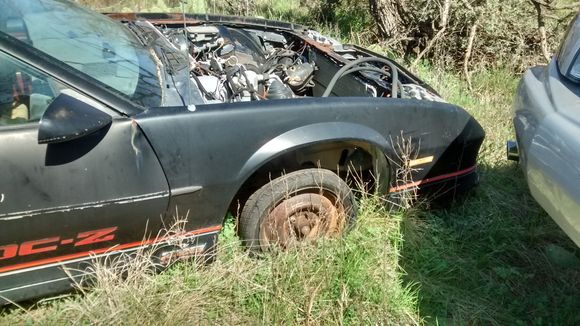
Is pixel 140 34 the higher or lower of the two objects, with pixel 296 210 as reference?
higher

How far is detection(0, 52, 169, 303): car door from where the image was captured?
186 cm

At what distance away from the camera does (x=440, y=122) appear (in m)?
2.78

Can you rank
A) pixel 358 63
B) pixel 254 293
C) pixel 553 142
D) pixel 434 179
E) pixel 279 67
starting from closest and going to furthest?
1. pixel 553 142
2. pixel 254 293
3. pixel 434 179
4. pixel 358 63
5. pixel 279 67

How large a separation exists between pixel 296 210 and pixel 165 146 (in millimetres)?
828

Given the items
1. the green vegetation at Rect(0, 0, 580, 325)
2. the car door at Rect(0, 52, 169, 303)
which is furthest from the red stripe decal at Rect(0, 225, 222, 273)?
the green vegetation at Rect(0, 0, 580, 325)

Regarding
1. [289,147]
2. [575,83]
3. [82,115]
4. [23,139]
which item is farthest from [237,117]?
[575,83]

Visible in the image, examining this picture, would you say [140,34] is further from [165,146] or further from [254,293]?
[254,293]

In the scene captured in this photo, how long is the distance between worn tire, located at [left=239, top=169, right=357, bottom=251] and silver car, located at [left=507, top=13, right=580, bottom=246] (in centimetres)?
96

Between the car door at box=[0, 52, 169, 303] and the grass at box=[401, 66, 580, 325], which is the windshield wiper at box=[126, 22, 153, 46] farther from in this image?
the grass at box=[401, 66, 580, 325]

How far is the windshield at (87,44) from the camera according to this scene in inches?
85.8

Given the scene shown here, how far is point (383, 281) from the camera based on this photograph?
247 centimetres

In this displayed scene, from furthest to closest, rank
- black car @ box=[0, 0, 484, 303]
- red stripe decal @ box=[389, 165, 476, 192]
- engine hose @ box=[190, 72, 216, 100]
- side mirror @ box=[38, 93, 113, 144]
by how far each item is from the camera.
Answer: red stripe decal @ box=[389, 165, 476, 192] < engine hose @ box=[190, 72, 216, 100] < black car @ box=[0, 0, 484, 303] < side mirror @ box=[38, 93, 113, 144]

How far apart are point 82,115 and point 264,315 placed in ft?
3.87

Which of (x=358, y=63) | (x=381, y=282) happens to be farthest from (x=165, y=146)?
(x=358, y=63)
